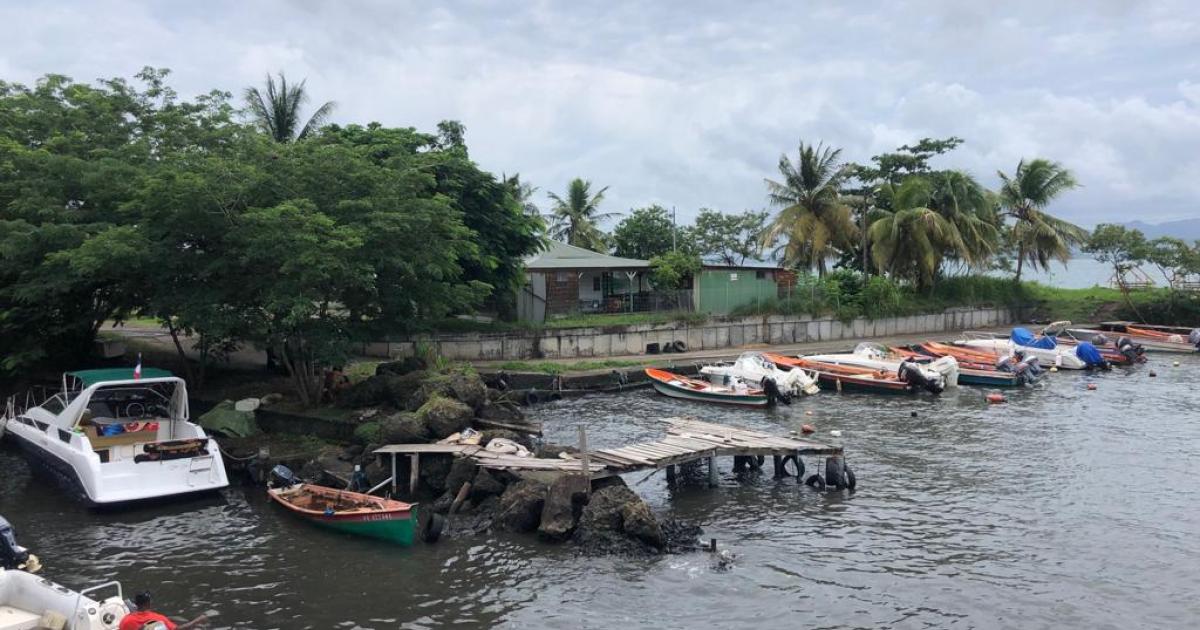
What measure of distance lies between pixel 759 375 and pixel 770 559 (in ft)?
60.6

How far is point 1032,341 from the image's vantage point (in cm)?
4197

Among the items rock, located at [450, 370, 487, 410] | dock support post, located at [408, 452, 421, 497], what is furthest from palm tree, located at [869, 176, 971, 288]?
dock support post, located at [408, 452, 421, 497]

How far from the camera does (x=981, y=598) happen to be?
13328 millimetres

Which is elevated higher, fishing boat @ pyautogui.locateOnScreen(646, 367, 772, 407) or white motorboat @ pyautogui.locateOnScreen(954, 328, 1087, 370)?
white motorboat @ pyautogui.locateOnScreen(954, 328, 1087, 370)

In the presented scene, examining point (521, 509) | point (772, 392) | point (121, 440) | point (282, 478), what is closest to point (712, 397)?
point (772, 392)

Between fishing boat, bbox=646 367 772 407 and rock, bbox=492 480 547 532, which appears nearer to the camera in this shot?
rock, bbox=492 480 547 532

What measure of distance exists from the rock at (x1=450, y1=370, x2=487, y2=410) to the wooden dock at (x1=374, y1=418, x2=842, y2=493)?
2.80 metres

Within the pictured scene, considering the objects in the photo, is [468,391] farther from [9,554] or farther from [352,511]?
[9,554]

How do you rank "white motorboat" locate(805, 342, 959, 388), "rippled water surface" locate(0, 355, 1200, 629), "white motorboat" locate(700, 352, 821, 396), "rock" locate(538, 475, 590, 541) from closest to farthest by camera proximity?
"rippled water surface" locate(0, 355, 1200, 629), "rock" locate(538, 475, 590, 541), "white motorboat" locate(700, 352, 821, 396), "white motorboat" locate(805, 342, 959, 388)

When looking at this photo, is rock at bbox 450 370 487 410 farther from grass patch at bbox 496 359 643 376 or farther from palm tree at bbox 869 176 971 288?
palm tree at bbox 869 176 971 288

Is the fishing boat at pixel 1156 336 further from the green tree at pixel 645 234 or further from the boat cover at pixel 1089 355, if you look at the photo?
the green tree at pixel 645 234

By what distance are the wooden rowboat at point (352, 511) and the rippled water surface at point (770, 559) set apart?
28 centimetres

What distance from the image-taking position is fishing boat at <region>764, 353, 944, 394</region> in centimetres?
3353

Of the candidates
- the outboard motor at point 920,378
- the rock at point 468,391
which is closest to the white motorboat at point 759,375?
the outboard motor at point 920,378
